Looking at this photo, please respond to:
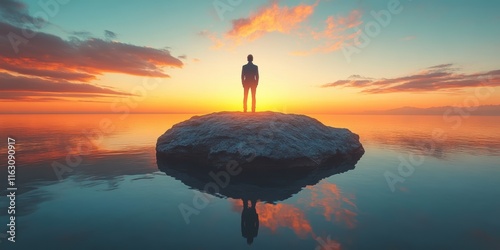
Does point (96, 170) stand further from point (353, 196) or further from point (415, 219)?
point (415, 219)

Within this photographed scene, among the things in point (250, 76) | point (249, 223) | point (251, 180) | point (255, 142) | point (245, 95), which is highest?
point (250, 76)

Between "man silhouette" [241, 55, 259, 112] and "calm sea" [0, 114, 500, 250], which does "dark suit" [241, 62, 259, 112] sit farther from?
"calm sea" [0, 114, 500, 250]

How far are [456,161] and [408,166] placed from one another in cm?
511

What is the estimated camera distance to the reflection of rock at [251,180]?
9.96 metres

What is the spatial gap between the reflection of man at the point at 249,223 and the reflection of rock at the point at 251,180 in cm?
114

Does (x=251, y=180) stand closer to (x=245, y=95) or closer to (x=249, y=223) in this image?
(x=249, y=223)

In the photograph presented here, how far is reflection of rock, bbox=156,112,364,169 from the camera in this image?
13.6 m

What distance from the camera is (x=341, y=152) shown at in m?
17.1

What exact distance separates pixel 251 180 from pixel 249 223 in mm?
4755

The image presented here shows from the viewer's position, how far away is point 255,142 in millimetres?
13836

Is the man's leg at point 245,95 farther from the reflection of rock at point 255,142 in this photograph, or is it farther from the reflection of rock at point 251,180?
the reflection of rock at point 251,180

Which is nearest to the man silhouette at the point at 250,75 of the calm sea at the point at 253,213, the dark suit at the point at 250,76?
the dark suit at the point at 250,76

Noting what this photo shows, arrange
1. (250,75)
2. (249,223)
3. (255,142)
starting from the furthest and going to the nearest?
1. (250,75)
2. (255,142)
3. (249,223)

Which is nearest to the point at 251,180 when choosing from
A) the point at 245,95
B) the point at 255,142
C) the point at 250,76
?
the point at 255,142
